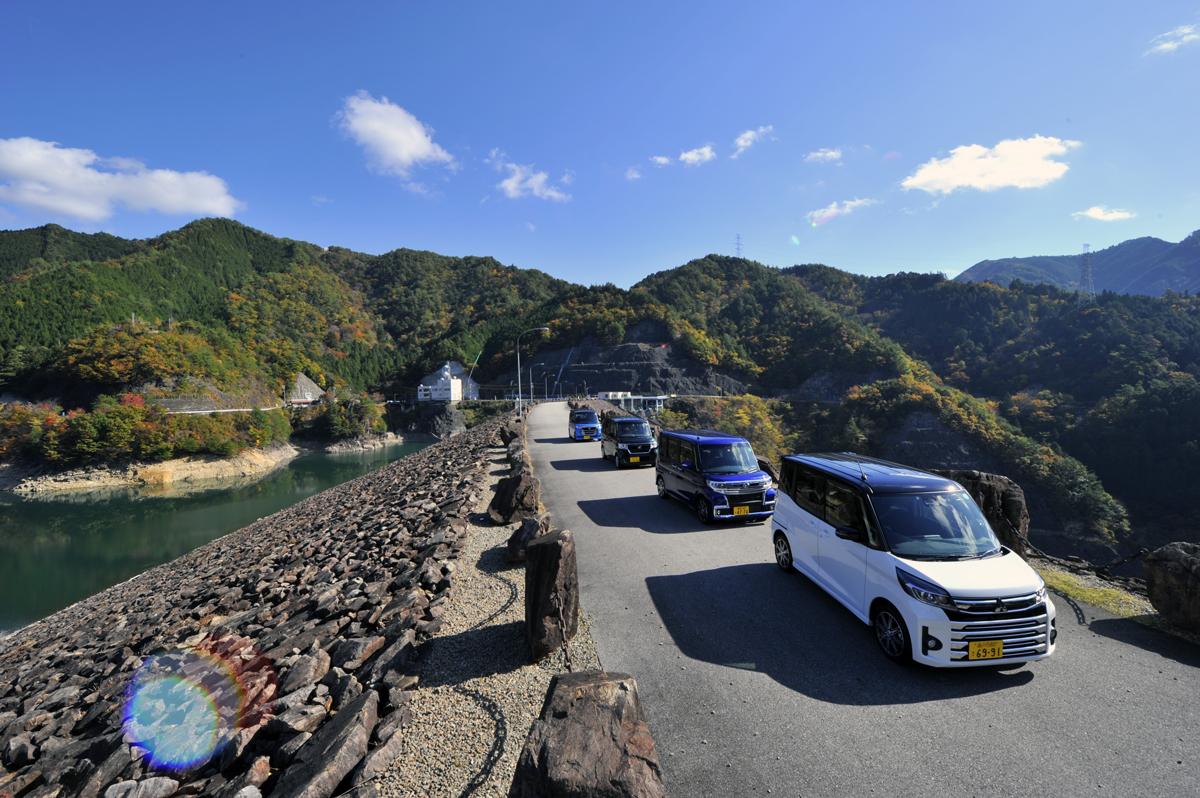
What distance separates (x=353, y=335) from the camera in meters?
135

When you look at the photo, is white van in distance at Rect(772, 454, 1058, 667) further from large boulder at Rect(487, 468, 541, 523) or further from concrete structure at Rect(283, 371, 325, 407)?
concrete structure at Rect(283, 371, 325, 407)

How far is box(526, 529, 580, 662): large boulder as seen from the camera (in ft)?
18.7

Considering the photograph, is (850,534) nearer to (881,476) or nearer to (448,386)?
(881,476)

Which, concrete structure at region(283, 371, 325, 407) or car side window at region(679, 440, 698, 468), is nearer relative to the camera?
car side window at region(679, 440, 698, 468)

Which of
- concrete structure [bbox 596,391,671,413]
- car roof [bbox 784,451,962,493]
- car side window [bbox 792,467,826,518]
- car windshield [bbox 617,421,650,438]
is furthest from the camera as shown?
concrete structure [bbox 596,391,671,413]

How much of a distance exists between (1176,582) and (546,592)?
7.49m

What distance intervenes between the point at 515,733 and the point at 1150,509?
75.9 meters

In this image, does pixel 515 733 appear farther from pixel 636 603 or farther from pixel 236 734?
pixel 636 603

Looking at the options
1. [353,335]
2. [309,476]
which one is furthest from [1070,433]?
[353,335]

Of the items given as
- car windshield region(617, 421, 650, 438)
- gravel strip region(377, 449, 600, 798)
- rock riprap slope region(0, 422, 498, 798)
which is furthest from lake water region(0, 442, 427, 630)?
gravel strip region(377, 449, 600, 798)

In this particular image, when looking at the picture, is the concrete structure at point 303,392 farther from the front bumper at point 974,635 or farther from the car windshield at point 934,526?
the front bumper at point 974,635

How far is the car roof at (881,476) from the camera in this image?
6348 millimetres

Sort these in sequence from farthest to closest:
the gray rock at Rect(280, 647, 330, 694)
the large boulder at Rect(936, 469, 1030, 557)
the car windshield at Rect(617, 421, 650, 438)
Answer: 1. the car windshield at Rect(617, 421, 650, 438)
2. the large boulder at Rect(936, 469, 1030, 557)
3. the gray rock at Rect(280, 647, 330, 694)

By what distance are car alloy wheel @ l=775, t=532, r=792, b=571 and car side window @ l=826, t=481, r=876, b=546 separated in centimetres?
135
